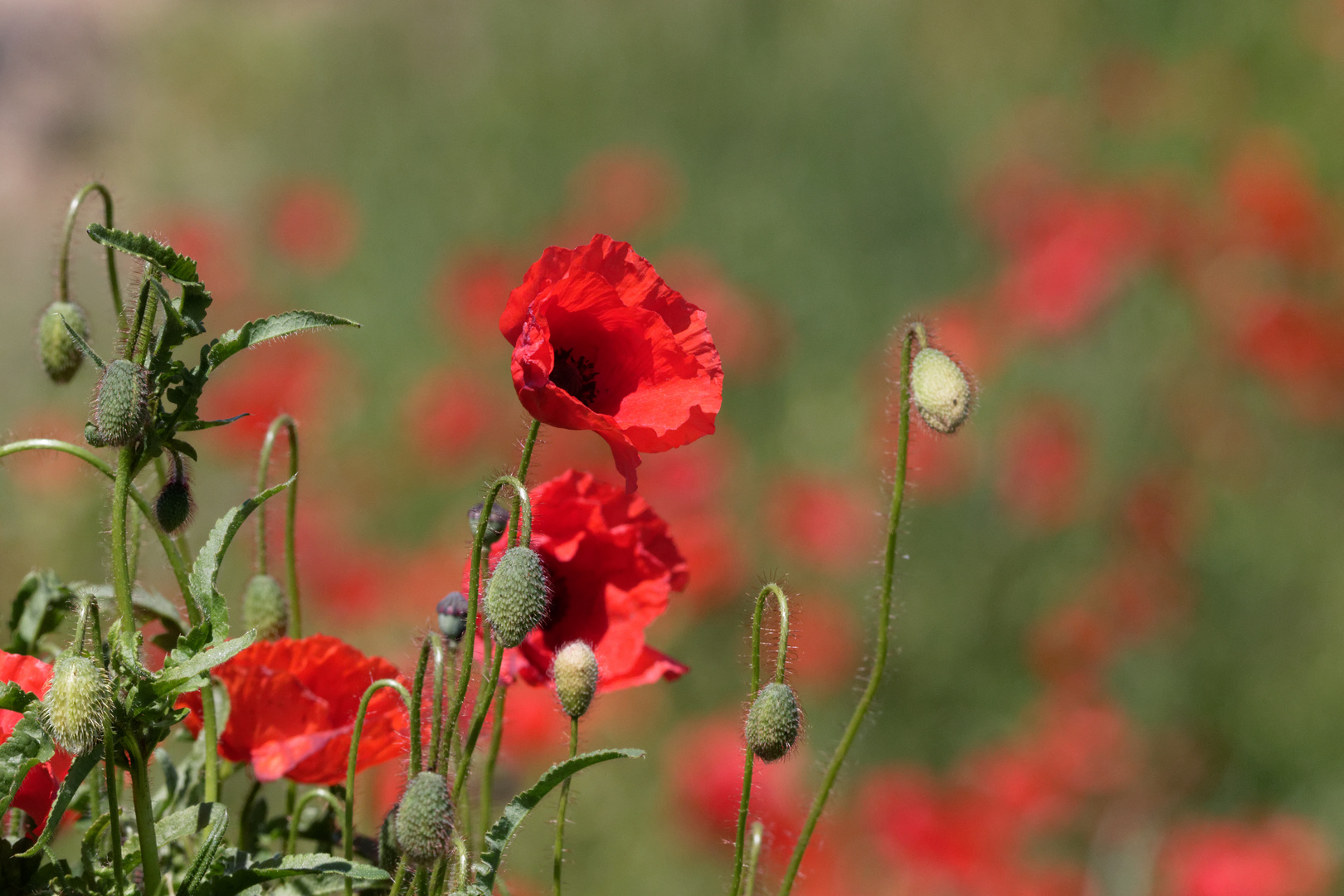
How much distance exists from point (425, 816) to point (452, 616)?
21 cm

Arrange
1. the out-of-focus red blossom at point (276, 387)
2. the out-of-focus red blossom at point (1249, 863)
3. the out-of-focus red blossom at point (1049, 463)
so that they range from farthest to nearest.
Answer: the out-of-focus red blossom at point (276, 387)
the out-of-focus red blossom at point (1049, 463)
the out-of-focus red blossom at point (1249, 863)

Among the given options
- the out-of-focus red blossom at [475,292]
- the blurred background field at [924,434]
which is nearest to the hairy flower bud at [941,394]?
the blurred background field at [924,434]

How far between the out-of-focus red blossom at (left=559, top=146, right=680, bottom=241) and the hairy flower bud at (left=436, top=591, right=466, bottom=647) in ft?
14.1

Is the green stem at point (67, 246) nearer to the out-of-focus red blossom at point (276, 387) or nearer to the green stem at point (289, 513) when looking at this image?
the green stem at point (289, 513)

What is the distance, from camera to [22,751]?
0.78 meters

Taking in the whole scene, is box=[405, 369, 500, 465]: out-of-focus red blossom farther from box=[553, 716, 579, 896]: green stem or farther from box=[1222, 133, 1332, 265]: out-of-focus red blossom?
box=[553, 716, 579, 896]: green stem

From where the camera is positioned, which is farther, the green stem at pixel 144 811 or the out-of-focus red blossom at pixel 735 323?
the out-of-focus red blossom at pixel 735 323

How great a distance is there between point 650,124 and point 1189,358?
132 inches

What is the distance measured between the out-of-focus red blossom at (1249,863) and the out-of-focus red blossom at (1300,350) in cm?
136

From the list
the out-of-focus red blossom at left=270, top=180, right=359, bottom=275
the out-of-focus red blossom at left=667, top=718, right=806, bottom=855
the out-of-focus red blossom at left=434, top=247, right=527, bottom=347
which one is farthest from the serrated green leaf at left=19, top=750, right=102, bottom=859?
the out-of-focus red blossom at left=270, top=180, right=359, bottom=275

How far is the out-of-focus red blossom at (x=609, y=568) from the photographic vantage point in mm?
1081

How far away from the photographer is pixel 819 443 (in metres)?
4.98

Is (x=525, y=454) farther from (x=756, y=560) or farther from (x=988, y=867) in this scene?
(x=756, y=560)

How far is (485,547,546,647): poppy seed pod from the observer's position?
2.74ft
